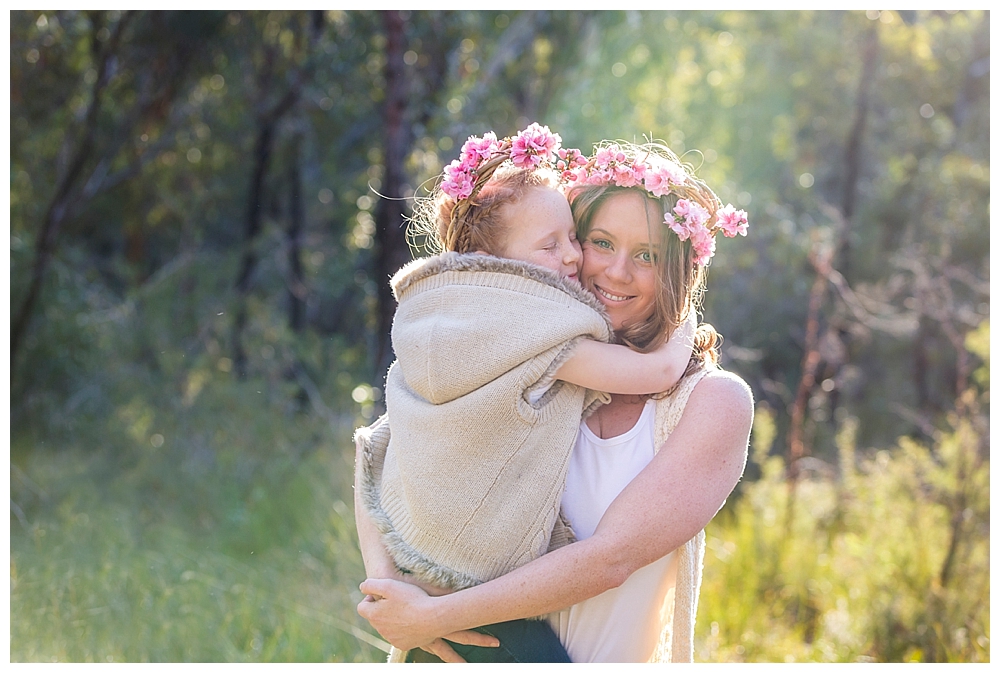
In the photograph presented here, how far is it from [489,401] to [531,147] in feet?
2.23

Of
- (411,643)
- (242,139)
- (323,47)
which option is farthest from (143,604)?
(242,139)

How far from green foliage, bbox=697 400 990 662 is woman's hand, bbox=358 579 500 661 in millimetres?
2816

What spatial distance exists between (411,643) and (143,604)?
2828 millimetres

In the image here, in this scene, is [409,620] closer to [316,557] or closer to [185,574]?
[185,574]

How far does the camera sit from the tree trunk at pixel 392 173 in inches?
243

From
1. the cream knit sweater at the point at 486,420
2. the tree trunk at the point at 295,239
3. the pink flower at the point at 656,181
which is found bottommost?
the cream knit sweater at the point at 486,420

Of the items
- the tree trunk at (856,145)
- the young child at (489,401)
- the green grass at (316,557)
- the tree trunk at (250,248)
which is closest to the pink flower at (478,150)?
the young child at (489,401)

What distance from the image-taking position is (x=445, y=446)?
1.94 metres

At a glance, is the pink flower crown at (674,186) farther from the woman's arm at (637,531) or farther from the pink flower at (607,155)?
the woman's arm at (637,531)

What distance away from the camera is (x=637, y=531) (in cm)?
181

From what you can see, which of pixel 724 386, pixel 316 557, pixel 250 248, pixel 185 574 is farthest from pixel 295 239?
pixel 724 386

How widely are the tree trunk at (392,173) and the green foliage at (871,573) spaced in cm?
256

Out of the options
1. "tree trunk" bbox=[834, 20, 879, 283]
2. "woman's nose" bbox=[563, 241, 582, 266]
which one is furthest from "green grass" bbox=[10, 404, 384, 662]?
"tree trunk" bbox=[834, 20, 879, 283]

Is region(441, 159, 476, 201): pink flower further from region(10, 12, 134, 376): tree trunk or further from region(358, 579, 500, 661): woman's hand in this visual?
region(10, 12, 134, 376): tree trunk
